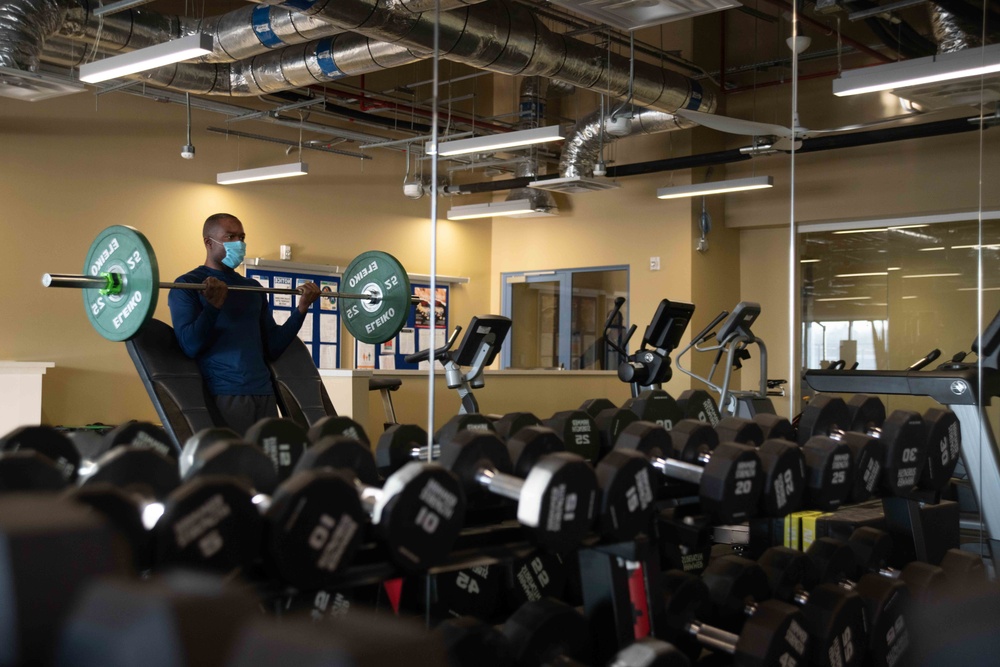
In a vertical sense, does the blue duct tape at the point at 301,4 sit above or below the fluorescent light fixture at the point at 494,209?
above

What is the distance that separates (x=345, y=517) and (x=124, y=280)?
1776 mm

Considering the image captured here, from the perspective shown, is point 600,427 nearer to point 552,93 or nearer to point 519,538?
point 519,538

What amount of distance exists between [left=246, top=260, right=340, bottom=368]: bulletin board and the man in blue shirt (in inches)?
208

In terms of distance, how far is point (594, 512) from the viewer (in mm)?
2037

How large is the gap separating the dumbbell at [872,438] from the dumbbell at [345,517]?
1413mm

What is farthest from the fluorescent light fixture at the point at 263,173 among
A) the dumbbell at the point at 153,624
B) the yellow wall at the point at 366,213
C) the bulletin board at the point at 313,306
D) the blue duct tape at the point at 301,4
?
the dumbbell at the point at 153,624

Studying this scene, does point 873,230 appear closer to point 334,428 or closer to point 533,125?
point 533,125

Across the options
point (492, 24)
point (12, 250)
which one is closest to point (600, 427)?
point (492, 24)

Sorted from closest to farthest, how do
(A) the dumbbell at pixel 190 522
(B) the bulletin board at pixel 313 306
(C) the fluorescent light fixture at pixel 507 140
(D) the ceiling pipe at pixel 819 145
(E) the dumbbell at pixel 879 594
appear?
(A) the dumbbell at pixel 190 522, (E) the dumbbell at pixel 879 594, (C) the fluorescent light fixture at pixel 507 140, (D) the ceiling pipe at pixel 819 145, (B) the bulletin board at pixel 313 306

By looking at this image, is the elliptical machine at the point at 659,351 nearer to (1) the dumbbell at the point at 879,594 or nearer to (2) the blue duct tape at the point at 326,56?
(2) the blue duct tape at the point at 326,56

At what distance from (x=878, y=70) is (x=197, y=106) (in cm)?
560

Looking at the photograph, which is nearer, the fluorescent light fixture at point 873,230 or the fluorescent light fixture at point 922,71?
the fluorescent light fixture at point 922,71

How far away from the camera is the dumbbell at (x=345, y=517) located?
1.57 m

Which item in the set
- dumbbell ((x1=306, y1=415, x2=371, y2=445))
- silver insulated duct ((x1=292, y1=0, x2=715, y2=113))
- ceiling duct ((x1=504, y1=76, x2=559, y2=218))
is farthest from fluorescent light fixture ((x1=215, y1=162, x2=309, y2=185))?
dumbbell ((x1=306, y1=415, x2=371, y2=445))
